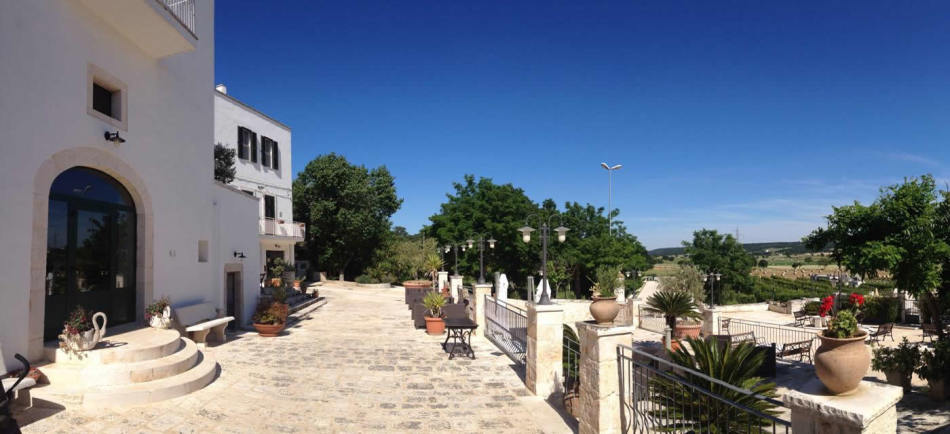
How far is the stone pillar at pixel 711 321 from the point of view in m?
14.9

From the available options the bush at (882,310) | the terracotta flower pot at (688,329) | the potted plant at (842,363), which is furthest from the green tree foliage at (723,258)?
the potted plant at (842,363)

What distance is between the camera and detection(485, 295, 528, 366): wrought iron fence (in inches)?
381

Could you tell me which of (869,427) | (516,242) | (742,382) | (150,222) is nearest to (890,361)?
(742,382)

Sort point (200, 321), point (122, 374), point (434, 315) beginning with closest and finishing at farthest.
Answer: point (122, 374), point (200, 321), point (434, 315)

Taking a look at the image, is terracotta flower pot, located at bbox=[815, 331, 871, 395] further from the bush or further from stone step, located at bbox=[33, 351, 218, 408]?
the bush

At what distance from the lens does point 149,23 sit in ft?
29.8

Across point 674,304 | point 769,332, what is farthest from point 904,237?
point 769,332

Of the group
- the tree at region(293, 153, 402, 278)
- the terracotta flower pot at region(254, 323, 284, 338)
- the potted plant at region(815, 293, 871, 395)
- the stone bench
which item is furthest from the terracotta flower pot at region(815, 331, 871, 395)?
the tree at region(293, 153, 402, 278)

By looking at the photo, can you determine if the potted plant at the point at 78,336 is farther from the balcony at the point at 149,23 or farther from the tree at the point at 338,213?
the tree at the point at 338,213

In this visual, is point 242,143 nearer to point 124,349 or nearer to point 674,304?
point 124,349

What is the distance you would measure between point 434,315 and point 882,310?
75.1ft

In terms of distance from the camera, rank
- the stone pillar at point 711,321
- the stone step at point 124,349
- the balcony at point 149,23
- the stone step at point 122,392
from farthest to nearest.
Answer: the stone pillar at point 711,321, the balcony at point 149,23, the stone step at point 124,349, the stone step at point 122,392

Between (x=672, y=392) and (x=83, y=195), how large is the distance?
1026cm

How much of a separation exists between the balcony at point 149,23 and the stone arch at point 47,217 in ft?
8.25
